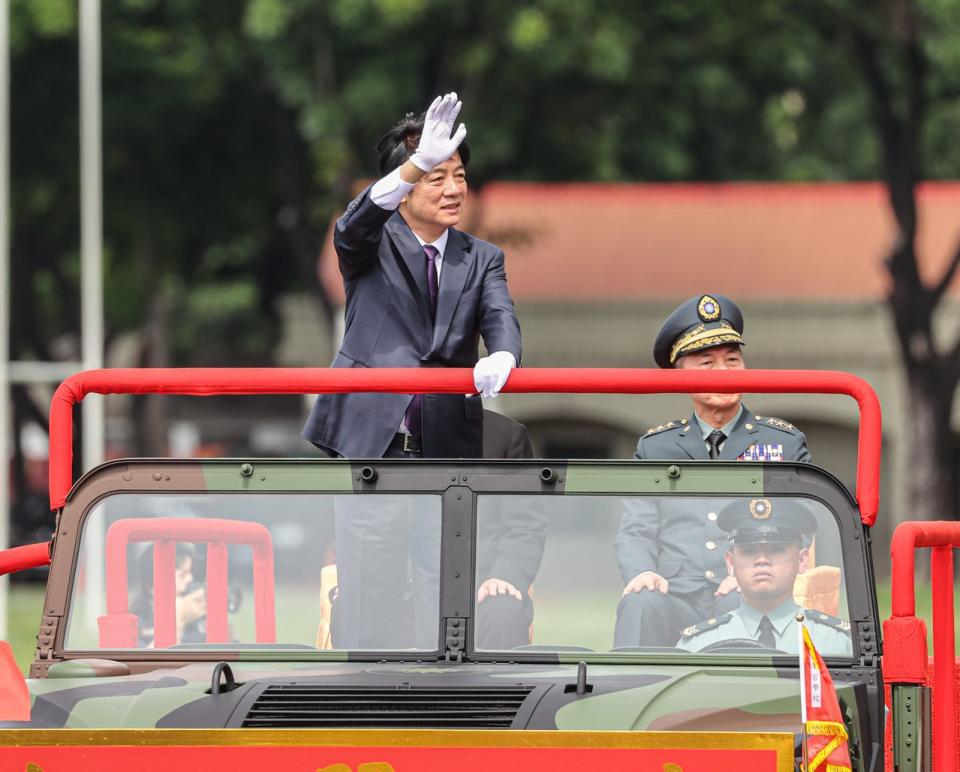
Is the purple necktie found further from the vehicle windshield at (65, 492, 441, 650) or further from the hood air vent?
the hood air vent

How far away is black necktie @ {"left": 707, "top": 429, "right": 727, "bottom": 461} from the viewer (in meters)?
5.85

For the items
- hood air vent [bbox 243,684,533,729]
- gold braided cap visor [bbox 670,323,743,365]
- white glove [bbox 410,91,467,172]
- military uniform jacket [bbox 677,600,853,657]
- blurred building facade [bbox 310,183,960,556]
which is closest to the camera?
hood air vent [bbox 243,684,533,729]

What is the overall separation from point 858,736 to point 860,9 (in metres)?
18.2

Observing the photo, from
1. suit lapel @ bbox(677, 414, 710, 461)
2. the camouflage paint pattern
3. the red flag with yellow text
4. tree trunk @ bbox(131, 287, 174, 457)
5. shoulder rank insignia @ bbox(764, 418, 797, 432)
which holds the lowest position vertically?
the red flag with yellow text

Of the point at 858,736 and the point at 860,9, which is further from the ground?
the point at 860,9

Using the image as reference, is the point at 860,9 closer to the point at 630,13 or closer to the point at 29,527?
the point at 630,13

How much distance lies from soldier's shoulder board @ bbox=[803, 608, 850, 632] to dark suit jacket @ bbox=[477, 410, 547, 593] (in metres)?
0.66

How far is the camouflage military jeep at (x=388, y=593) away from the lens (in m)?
4.44

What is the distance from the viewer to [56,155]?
2592 centimetres

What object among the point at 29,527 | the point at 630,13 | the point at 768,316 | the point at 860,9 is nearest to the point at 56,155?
the point at 29,527

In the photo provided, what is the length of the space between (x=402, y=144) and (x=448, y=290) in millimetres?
456

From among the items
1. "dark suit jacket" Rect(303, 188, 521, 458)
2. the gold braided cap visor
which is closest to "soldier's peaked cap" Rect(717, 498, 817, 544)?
"dark suit jacket" Rect(303, 188, 521, 458)

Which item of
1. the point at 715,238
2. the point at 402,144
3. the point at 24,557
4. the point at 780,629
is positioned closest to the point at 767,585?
the point at 780,629

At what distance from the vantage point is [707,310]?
6.05 m
